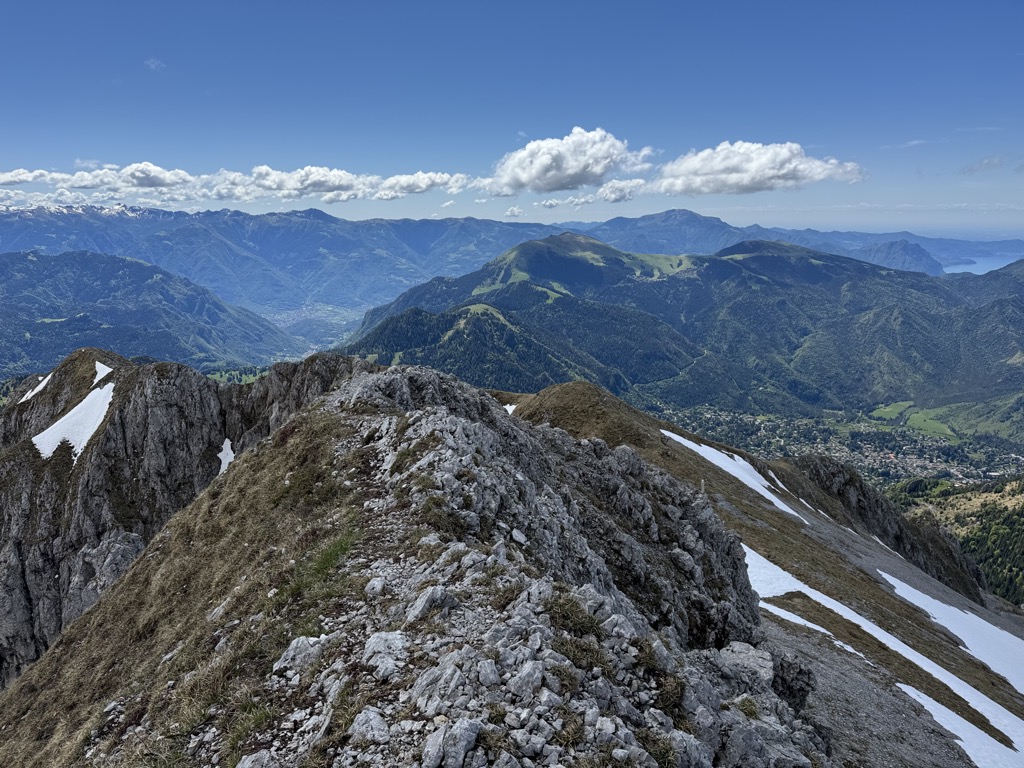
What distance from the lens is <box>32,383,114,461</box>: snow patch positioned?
87.2m

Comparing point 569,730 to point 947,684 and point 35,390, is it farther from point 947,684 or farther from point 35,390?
point 35,390

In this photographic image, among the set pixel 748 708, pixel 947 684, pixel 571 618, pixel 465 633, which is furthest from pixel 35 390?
pixel 947 684

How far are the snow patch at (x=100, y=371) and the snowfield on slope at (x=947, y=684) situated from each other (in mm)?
115940

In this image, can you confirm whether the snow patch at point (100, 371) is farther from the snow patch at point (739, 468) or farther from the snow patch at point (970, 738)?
the snow patch at point (970, 738)

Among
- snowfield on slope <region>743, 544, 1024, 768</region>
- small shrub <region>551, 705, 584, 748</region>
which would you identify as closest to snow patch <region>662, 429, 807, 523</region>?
snowfield on slope <region>743, 544, 1024, 768</region>

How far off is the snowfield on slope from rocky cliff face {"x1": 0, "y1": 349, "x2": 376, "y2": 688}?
2812 inches

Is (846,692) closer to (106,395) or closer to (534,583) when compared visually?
(534,583)

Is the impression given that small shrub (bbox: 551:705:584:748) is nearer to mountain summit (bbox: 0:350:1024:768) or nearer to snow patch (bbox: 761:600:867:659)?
mountain summit (bbox: 0:350:1024:768)

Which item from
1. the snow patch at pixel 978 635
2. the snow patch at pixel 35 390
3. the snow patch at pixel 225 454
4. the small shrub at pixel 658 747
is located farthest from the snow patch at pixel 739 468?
the snow patch at pixel 35 390

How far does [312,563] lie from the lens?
18.9 meters

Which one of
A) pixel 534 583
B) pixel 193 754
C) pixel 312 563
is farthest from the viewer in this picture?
pixel 312 563

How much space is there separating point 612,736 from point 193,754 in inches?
392

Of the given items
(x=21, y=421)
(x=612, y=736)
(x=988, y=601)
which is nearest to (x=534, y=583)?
(x=612, y=736)

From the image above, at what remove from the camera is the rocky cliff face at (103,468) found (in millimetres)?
72312
